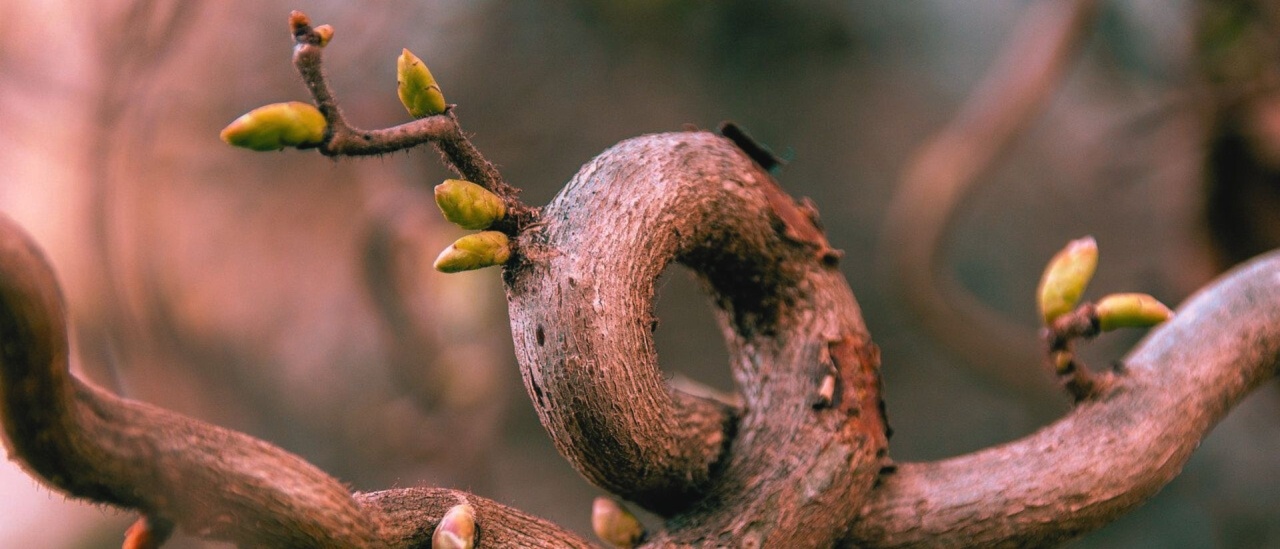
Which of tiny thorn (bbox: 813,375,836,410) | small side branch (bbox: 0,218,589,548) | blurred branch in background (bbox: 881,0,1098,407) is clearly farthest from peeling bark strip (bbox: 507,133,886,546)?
blurred branch in background (bbox: 881,0,1098,407)

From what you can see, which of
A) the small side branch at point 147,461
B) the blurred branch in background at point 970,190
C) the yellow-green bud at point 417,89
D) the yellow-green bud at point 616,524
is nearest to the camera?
the small side branch at point 147,461

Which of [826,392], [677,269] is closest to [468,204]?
[826,392]

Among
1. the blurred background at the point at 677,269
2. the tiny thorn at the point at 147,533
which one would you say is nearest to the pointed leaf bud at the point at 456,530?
the tiny thorn at the point at 147,533

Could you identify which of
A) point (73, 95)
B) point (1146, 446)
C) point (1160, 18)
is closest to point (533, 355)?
point (1146, 446)

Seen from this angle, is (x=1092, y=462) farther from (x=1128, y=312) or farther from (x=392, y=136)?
(x=392, y=136)

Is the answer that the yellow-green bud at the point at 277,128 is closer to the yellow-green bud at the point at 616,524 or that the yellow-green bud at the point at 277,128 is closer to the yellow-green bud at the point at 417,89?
the yellow-green bud at the point at 417,89

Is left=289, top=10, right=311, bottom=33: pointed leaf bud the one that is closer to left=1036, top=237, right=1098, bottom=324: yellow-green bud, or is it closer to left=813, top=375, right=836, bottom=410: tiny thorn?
left=813, top=375, right=836, bottom=410: tiny thorn
